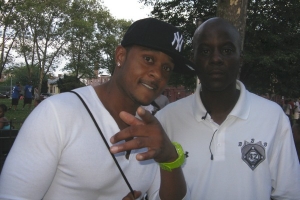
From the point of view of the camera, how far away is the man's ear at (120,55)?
7.31 feet

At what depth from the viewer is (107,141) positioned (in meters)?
2.00

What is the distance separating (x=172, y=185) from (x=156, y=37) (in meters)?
0.82

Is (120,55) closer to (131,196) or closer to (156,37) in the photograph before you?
(156,37)

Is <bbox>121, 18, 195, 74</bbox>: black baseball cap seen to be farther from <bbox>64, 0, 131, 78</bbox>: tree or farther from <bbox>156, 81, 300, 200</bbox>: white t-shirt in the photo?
<bbox>64, 0, 131, 78</bbox>: tree

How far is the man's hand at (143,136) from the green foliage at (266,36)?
18.6 meters

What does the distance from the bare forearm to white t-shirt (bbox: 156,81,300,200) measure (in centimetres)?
39

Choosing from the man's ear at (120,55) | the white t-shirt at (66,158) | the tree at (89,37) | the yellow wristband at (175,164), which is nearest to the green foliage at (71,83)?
the tree at (89,37)

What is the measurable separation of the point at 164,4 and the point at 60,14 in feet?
60.5

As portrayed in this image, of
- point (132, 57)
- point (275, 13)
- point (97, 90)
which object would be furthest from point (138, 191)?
point (275, 13)

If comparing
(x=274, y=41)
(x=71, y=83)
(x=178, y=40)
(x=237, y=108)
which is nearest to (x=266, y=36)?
(x=274, y=41)

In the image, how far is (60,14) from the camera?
38.3 m

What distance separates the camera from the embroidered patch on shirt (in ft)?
8.08

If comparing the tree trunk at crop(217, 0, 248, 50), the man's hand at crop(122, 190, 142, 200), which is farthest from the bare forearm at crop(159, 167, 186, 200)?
the tree trunk at crop(217, 0, 248, 50)

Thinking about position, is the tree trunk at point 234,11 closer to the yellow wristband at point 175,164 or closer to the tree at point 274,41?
the yellow wristband at point 175,164
